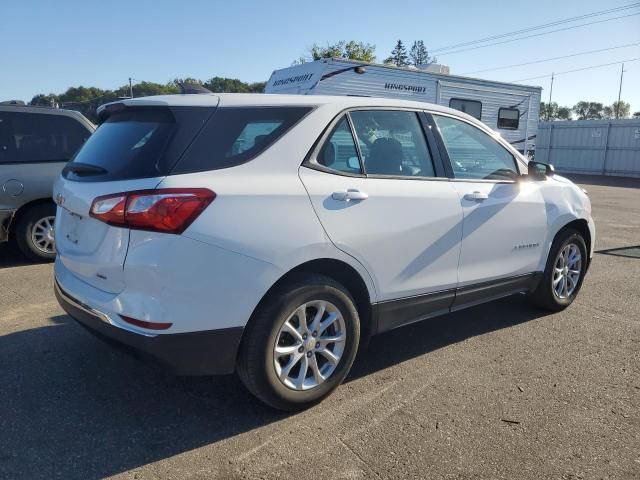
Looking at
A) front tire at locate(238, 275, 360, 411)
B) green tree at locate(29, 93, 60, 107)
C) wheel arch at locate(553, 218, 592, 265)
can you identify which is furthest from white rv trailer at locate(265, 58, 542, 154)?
front tire at locate(238, 275, 360, 411)

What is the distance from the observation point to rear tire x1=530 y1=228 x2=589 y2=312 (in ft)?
15.7

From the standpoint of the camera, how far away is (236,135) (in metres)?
2.96

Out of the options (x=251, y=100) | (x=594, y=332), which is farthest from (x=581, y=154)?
(x=251, y=100)

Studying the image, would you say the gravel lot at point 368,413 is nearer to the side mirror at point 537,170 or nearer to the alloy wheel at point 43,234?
the side mirror at point 537,170

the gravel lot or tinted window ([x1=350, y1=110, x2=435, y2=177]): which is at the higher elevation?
tinted window ([x1=350, y1=110, x2=435, y2=177])

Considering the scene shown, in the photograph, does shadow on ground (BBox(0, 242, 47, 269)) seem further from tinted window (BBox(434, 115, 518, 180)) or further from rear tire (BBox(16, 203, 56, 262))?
tinted window (BBox(434, 115, 518, 180))

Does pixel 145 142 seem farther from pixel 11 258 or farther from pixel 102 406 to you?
pixel 11 258

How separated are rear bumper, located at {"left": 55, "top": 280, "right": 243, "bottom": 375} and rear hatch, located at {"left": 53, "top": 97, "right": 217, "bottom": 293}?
209 mm

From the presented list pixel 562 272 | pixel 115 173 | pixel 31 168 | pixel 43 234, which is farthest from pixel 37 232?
pixel 562 272

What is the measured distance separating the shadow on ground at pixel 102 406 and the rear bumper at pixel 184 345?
42 cm

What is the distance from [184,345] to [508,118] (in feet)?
41.7

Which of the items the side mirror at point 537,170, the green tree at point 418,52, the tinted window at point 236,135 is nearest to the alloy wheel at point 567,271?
the side mirror at point 537,170

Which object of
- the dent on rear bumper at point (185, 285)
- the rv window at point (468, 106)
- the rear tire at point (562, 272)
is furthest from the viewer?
the rv window at point (468, 106)

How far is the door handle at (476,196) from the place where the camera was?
3.90 metres
